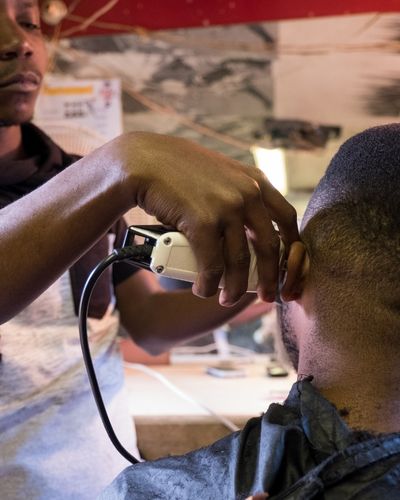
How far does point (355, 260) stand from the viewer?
104cm

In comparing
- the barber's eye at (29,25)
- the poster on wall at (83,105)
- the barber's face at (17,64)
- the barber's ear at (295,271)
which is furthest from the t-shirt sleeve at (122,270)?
the poster on wall at (83,105)

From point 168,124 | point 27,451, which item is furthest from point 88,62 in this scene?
point 27,451

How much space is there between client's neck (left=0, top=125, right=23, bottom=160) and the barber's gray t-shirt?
287 millimetres

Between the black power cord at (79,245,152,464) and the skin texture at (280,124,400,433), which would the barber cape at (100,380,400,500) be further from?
the black power cord at (79,245,152,464)

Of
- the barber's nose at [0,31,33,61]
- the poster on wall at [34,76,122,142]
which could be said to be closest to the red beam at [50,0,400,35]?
the poster on wall at [34,76,122,142]

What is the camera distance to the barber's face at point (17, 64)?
4.75 ft

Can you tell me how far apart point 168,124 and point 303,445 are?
1869 millimetres

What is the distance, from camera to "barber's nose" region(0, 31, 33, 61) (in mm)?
1444

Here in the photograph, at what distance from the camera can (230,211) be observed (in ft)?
3.11

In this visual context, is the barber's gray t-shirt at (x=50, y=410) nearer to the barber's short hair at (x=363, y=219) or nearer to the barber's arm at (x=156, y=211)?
the barber's arm at (x=156, y=211)

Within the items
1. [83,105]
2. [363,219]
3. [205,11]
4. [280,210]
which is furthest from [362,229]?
[83,105]

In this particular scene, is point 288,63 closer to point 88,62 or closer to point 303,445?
point 88,62

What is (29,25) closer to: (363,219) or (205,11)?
(363,219)

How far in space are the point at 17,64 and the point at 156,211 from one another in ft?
Answer: 2.06
